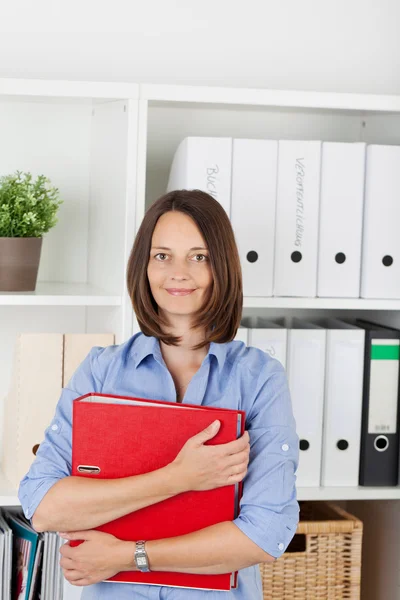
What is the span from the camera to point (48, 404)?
5.87ft

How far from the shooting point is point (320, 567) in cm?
193

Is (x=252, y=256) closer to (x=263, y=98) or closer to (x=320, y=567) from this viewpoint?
(x=263, y=98)

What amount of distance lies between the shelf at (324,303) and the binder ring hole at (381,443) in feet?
0.99

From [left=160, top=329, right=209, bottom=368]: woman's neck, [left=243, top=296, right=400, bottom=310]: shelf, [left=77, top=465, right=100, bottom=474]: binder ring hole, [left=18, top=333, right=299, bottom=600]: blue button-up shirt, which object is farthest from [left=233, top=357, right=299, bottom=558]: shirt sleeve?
[left=243, top=296, right=400, bottom=310]: shelf

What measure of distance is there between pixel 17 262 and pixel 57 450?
578 millimetres

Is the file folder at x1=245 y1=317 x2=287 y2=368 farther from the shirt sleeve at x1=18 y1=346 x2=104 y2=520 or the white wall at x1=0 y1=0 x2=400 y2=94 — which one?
the white wall at x1=0 y1=0 x2=400 y2=94

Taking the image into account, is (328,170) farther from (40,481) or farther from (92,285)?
(40,481)

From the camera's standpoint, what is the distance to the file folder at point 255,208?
5.87ft

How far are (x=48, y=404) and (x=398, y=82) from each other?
1307mm

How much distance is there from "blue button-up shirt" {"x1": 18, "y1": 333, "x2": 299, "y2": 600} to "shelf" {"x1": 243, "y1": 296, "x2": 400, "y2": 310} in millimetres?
403

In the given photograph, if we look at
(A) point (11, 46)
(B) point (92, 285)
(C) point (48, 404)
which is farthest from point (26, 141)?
(C) point (48, 404)

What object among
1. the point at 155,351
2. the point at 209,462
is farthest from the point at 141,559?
the point at 155,351

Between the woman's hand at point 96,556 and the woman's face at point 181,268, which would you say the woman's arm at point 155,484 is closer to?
the woman's hand at point 96,556

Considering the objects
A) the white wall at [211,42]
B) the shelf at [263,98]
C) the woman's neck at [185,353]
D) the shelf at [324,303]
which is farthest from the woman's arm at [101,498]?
the white wall at [211,42]
